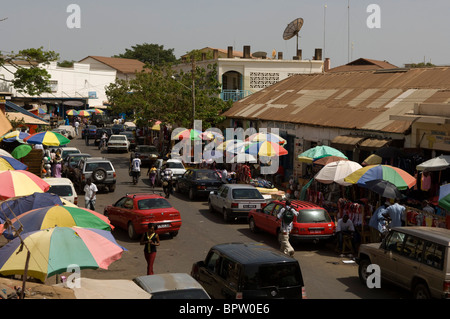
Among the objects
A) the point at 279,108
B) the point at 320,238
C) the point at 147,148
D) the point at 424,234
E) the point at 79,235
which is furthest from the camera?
the point at 147,148

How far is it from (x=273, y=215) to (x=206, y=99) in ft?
74.1

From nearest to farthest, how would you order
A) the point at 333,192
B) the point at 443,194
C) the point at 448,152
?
1. the point at 443,194
2. the point at 448,152
3. the point at 333,192

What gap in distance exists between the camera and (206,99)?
40719mm

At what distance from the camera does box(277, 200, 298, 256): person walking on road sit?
16547 mm

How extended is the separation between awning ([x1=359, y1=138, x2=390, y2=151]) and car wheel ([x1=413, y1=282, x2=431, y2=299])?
11.9 meters

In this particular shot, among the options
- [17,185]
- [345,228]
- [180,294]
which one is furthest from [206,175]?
[180,294]

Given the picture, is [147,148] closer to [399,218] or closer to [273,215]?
[273,215]

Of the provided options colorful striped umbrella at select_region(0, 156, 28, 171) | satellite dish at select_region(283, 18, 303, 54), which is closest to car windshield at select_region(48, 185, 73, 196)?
Answer: colorful striped umbrella at select_region(0, 156, 28, 171)

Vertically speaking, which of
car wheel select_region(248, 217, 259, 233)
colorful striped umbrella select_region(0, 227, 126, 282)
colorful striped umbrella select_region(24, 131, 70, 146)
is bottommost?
car wheel select_region(248, 217, 259, 233)

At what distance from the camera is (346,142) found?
25.8 meters

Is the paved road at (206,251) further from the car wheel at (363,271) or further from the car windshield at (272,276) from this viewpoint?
the car windshield at (272,276)

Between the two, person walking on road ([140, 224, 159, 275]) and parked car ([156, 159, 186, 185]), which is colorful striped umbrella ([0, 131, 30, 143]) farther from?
person walking on road ([140, 224, 159, 275])

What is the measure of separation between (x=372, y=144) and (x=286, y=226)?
8.86m
